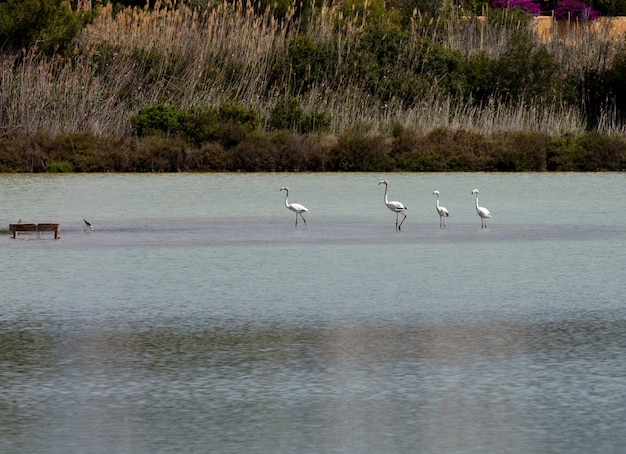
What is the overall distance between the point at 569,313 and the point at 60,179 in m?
18.8

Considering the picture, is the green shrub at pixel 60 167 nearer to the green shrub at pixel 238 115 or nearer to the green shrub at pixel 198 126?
the green shrub at pixel 198 126

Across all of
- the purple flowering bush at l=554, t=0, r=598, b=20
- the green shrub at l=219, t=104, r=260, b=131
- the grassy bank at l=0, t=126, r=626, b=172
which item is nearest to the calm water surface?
the grassy bank at l=0, t=126, r=626, b=172

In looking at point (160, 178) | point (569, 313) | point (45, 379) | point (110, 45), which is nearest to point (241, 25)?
point (110, 45)

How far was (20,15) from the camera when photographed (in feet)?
114

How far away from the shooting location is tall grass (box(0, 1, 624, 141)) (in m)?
32.4

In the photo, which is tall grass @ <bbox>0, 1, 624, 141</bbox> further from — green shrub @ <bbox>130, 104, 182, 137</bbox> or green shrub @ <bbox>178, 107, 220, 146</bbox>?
green shrub @ <bbox>178, 107, 220, 146</bbox>

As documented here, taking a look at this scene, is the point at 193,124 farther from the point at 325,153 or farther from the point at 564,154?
the point at 564,154

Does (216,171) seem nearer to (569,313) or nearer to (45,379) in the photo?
(569,313)

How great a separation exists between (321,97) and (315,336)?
25.8 m

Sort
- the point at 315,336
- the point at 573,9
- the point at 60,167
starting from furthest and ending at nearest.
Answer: the point at 573,9 → the point at 60,167 → the point at 315,336

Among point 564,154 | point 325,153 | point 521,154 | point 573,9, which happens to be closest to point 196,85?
point 325,153

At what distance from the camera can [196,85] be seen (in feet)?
116

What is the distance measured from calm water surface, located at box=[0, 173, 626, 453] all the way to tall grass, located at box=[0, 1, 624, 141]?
41.6 feet

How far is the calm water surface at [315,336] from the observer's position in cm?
728
